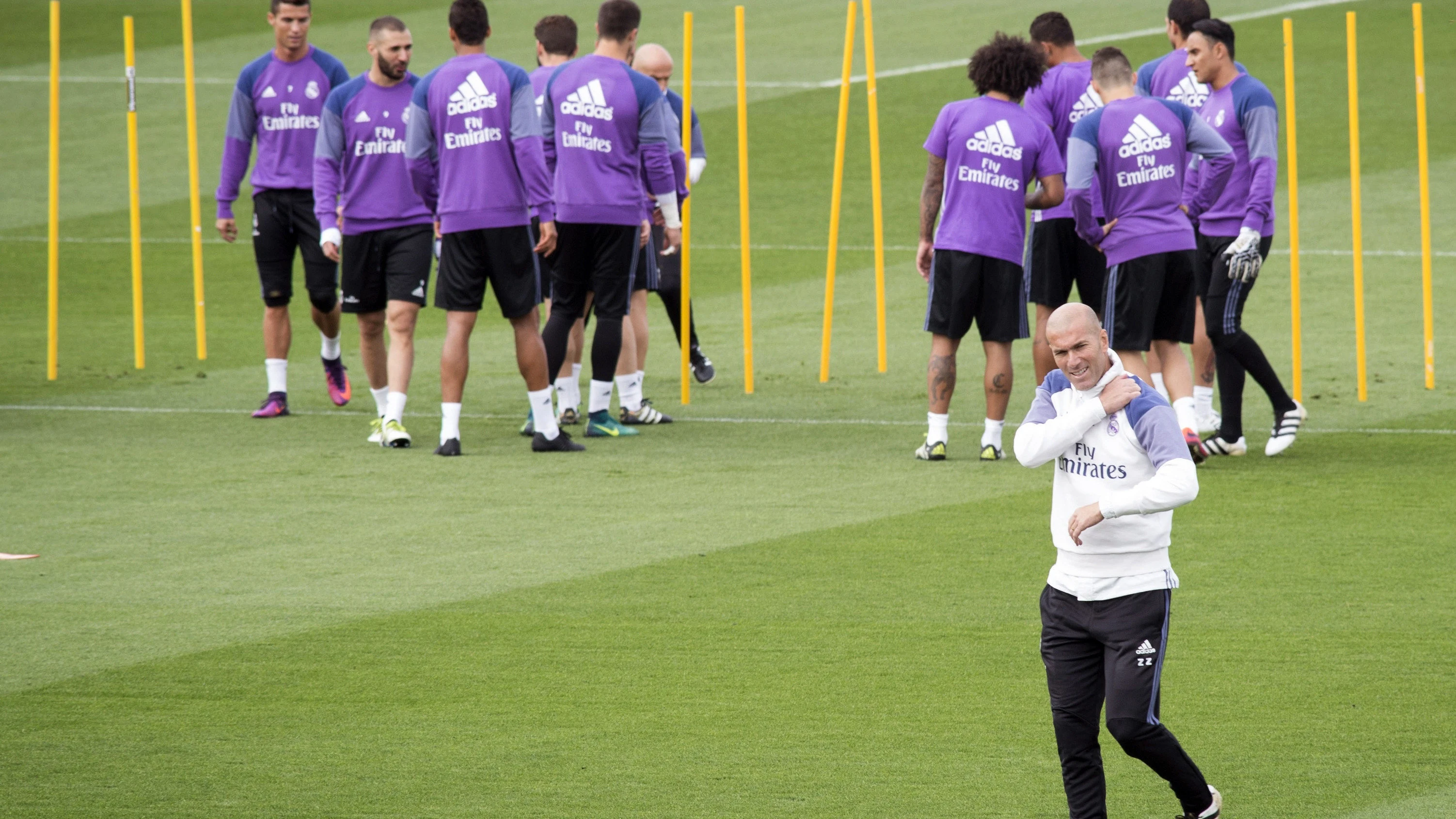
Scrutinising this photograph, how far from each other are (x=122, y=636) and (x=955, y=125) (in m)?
5.18

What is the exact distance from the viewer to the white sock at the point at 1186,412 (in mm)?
9711

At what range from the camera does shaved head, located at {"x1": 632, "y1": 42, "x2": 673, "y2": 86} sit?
11.6 m

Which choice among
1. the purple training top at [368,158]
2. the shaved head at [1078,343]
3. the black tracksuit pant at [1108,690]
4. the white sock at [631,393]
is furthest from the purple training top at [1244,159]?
the black tracksuit pant at [1108,690]

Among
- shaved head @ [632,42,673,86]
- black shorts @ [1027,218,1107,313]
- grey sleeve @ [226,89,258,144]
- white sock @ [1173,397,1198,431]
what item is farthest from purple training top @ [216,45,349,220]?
white sock @ [1173,397,1198,431]

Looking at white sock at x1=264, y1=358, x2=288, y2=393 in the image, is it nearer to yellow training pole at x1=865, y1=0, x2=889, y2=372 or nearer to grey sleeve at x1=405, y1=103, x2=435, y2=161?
grey sleeve at x1=405, y1=103, x2=435, y2=161

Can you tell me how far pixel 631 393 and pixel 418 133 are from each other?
7.20 ft

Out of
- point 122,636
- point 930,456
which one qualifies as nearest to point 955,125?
point 930,456

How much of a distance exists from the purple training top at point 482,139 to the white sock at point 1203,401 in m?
4.13

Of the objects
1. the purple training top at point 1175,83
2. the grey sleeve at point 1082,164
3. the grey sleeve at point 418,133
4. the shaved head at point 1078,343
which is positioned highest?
the purple training top at point 1175,83

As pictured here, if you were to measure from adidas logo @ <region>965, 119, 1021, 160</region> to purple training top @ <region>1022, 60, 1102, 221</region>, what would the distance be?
0.85 m

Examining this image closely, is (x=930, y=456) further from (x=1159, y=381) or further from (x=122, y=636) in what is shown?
(x=122, y=636)

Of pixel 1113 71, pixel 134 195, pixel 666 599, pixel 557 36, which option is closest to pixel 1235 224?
pixel 1113 71

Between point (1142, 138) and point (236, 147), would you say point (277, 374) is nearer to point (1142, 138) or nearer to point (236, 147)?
point (236, 147)

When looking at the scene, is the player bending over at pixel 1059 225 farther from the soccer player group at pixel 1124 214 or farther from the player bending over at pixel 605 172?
the player bending over at pixel 605 172
